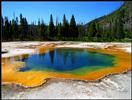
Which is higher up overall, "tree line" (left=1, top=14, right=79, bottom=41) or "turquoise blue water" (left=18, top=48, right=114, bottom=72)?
"tree line" (left=1, top=14, right=79, bottom=41)

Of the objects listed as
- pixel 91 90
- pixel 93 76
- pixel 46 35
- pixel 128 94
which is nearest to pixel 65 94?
pixel 91 90

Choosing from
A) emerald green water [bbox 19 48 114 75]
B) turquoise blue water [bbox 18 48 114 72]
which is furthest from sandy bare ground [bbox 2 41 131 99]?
turquoise blue water [bbox 18 48 114 72]

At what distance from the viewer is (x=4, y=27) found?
Answer: 43.1m

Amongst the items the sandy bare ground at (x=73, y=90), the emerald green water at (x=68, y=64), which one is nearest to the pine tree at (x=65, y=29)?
the emerald green water at (x=68, y=64)

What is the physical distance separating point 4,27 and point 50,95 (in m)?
37.9

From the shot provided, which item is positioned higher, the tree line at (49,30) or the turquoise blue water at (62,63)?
the tree line at (49,30)

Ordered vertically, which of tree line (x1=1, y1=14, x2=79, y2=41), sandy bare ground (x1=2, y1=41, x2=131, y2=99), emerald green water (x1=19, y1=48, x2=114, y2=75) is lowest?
sandy bare ground (x1=2, y1=41, x2=131, y2=99)

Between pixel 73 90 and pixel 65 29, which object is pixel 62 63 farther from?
pixel 65 29

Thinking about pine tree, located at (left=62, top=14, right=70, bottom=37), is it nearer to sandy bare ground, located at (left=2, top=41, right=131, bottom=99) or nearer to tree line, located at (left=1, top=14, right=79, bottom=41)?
tree line, located at (left=1, top=14, right=79, bottom=41)

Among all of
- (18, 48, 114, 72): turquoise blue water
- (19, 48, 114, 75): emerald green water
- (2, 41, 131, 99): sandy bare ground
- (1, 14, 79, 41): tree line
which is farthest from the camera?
(1, 14, 79, 41): tree line

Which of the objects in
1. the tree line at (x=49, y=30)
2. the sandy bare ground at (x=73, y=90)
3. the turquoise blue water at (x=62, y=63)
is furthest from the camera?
the tree line at (x=49, y=30)

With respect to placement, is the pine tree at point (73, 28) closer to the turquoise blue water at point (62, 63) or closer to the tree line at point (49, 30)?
the tree line at point (49, 30)

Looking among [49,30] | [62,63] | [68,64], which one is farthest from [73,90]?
[49,30]

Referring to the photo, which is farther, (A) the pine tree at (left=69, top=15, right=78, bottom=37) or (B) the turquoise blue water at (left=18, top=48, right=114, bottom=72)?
(A) the pine tree at (left=69, top=15, right=78, bottom=37)
